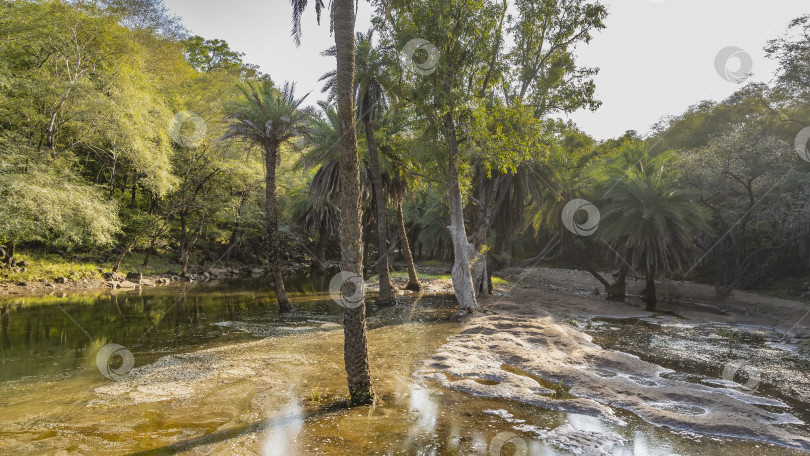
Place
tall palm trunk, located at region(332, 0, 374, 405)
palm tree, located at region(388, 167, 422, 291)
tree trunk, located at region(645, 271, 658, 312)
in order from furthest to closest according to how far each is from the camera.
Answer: palm tree, located at region(388, 167, 422, 291) → tree trunk, located at region(645, 271, 658, 312) → tall palm trunk, located at region(332, 0, 374, 405)

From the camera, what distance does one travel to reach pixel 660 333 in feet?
41.5

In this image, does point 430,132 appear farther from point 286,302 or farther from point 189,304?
point 189,304

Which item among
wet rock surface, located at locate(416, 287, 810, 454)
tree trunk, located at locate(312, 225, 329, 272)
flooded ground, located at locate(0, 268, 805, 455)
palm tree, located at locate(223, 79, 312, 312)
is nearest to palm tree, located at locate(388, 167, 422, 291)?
palm tree, located at locate(223, 79, 312, 312)

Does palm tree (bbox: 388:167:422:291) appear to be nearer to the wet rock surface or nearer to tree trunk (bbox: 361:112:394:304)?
tree trunk (bbox: 361:112:394:304)

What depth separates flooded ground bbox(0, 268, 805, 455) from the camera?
4.78 m

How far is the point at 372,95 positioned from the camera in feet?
61.5

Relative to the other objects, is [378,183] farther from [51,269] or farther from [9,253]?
[9,253]

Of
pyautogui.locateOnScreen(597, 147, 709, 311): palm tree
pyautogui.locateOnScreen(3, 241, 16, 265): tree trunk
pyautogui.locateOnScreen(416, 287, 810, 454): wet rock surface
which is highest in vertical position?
pyautogui.locateOnScreen(597, 147, 709, 311): palm tree

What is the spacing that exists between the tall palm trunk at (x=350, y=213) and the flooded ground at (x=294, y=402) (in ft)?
1.48

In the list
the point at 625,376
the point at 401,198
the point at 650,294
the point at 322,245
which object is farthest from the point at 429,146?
the point at 322,245

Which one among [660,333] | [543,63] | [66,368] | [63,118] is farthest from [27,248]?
[660,333]

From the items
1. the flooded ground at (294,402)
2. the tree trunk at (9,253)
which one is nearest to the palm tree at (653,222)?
the flooded ground at (294,402)

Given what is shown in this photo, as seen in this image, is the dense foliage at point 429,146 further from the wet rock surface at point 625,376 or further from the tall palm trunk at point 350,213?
the tall palm trunk at point 350,213

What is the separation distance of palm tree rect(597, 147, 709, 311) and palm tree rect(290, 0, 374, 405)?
16891mm
